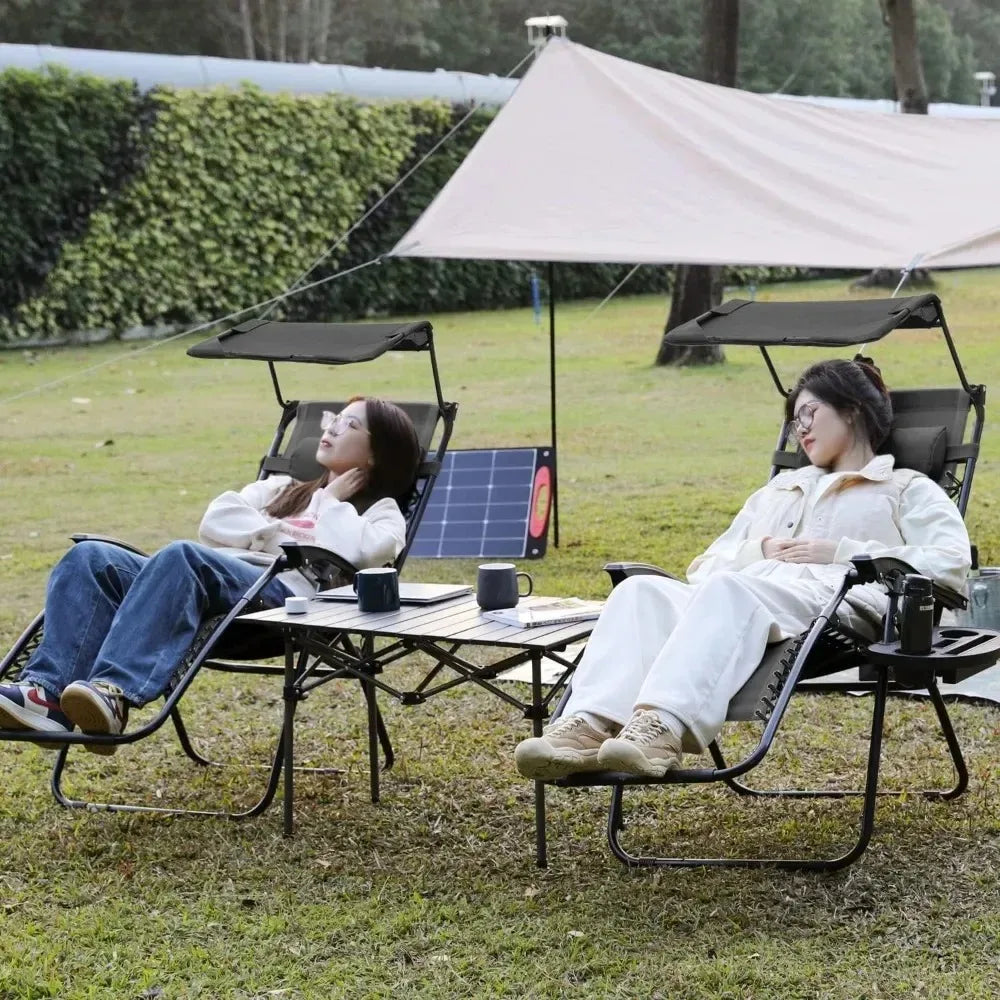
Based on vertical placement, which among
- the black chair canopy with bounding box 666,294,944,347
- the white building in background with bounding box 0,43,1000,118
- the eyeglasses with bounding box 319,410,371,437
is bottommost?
the eyeglasses with bounding box 319,410,371,437

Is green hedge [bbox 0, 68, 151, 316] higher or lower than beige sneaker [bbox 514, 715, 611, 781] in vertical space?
higher

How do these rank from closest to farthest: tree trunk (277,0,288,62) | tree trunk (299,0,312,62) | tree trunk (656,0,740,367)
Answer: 1. tree trunk (656,0,740,367)
2. tree trunk (277,0,288,62)
3. tree trunk (299,0,312,62)

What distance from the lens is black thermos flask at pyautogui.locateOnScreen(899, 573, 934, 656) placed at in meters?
3.10

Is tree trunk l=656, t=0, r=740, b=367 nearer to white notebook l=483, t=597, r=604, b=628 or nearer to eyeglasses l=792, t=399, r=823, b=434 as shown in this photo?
eyeglasses l=792, t=399, r=823, b=434

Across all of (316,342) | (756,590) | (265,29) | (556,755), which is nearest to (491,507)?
(316,342)

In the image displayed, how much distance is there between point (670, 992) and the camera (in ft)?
8.62

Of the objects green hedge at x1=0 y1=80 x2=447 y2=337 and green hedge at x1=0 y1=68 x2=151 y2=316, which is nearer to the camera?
green hedge at x1=0 y1=68 x2=151 y2=316

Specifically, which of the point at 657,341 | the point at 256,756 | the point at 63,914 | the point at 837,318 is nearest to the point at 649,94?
the point at 837,318

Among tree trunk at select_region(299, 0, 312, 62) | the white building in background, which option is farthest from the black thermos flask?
tree trunk at select_region(299, 0, 312, 62)

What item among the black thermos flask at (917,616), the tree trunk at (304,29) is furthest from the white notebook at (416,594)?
the tree trunk at (304,29)

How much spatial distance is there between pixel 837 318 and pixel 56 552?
3.97m

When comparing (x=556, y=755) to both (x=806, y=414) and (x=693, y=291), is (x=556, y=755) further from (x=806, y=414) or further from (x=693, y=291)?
(x=693, y=291)

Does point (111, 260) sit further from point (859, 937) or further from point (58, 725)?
point (859, 937)

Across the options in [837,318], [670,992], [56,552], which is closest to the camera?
[670,992]
